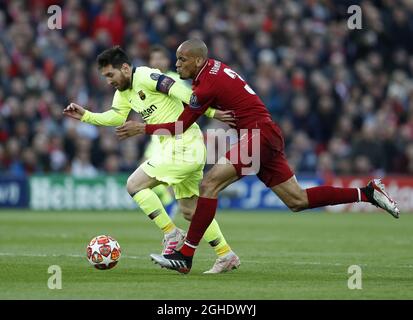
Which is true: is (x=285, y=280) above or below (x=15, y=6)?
below

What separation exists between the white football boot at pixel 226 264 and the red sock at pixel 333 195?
99 cm

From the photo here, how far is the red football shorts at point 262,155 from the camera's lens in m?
10.7

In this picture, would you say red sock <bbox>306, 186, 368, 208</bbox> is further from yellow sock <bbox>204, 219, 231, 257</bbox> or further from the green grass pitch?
yellow sock <bbox>204, 219, 231, 257</bbox>

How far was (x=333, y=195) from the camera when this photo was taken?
11.3m

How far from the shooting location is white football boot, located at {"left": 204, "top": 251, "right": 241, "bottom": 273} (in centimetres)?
1117

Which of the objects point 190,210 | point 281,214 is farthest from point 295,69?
point 190,210

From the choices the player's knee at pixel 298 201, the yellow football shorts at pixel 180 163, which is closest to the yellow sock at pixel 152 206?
the yellow football shorts at pixel 180 163

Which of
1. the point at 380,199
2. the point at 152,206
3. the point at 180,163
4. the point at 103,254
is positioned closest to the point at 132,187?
the point at 152,206

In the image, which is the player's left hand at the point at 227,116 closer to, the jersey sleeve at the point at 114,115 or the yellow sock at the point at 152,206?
the yellow sock at the point at 152,206

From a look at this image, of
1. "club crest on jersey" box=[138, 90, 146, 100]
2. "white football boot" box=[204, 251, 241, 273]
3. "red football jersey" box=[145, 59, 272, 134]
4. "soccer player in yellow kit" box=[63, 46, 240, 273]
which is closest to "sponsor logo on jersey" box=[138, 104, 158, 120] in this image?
"soccer player in yellow kit" box=[63, 46, 240, 273]

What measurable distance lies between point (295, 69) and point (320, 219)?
5.64m

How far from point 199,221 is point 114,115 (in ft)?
6.44

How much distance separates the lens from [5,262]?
11.9 meters

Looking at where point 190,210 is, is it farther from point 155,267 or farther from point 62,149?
point 62,149
